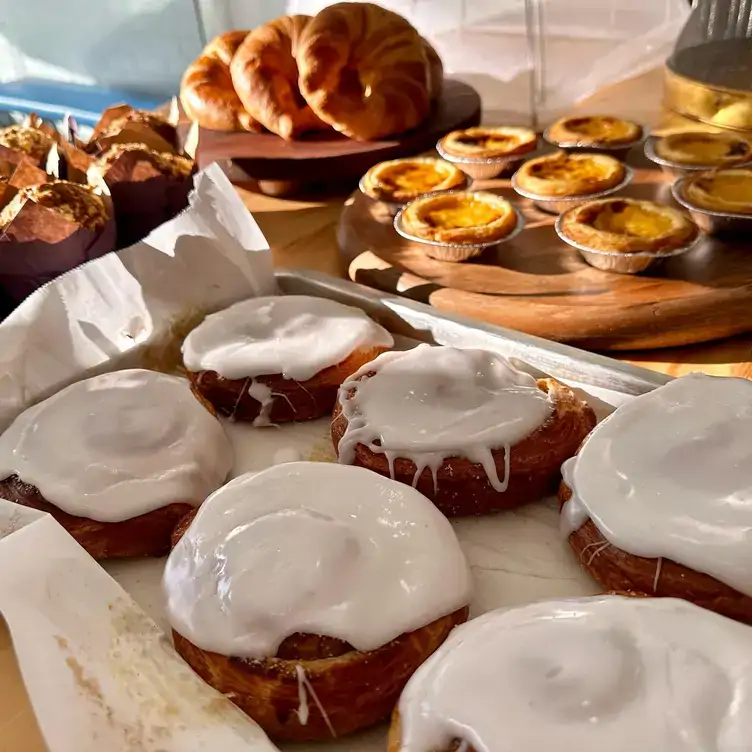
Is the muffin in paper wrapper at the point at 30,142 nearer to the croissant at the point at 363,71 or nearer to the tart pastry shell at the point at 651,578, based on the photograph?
the croissant at the point at 363,71

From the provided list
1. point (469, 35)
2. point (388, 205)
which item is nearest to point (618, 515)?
point (388, 205)

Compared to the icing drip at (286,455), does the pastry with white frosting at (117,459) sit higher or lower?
higher

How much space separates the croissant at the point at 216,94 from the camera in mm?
2225

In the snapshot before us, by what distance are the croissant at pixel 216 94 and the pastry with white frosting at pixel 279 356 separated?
0.93m

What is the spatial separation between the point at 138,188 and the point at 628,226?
0.99m

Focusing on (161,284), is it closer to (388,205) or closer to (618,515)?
(388,205)

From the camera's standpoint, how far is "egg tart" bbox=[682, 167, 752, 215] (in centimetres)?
163

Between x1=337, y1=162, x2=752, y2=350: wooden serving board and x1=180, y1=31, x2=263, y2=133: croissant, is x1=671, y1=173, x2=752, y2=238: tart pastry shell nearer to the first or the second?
x1=337, y1=162, x2=752, y2=350: wooden serving board

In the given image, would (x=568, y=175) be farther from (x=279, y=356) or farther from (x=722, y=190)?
(x=279, y=356)

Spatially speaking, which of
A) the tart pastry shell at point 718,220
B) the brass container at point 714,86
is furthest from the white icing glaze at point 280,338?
the brass container at point 714,86

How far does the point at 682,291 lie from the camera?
1.51 m

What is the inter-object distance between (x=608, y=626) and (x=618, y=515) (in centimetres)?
19

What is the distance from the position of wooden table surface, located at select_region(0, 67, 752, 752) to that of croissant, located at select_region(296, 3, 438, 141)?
0.23 m

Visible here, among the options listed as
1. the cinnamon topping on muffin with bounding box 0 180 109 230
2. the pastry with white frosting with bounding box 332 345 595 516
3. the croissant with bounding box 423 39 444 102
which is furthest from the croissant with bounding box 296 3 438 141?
the pastry with white frosting with bounding box 332 345 595 516
